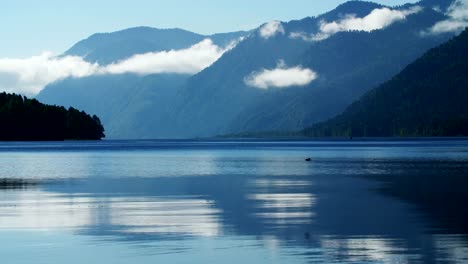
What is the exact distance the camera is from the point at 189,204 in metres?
60.8

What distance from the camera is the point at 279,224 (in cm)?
4638

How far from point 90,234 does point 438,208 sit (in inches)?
853

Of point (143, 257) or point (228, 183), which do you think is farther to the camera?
point (228, 183)

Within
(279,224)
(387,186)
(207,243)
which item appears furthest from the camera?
(387,186)

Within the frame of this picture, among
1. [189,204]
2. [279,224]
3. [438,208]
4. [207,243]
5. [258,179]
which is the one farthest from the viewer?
[258,179]

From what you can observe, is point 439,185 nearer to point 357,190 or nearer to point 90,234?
point 357,190

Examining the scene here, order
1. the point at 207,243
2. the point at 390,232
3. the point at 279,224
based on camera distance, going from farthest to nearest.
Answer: the point at 279,224, the point at 390,232, the point at 207,243

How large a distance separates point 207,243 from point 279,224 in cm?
810

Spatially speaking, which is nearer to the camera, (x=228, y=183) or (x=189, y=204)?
(x=189, y=204)

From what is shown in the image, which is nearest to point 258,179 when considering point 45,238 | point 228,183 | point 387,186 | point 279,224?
point 228,183

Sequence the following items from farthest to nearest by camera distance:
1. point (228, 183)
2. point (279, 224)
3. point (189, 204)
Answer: point (228, 183), point (189, 204), point (279, 224)

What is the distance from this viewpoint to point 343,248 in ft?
121

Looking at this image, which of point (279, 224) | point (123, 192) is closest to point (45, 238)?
point (279, 224)

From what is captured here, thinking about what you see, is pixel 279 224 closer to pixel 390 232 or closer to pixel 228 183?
pixel 390 232
